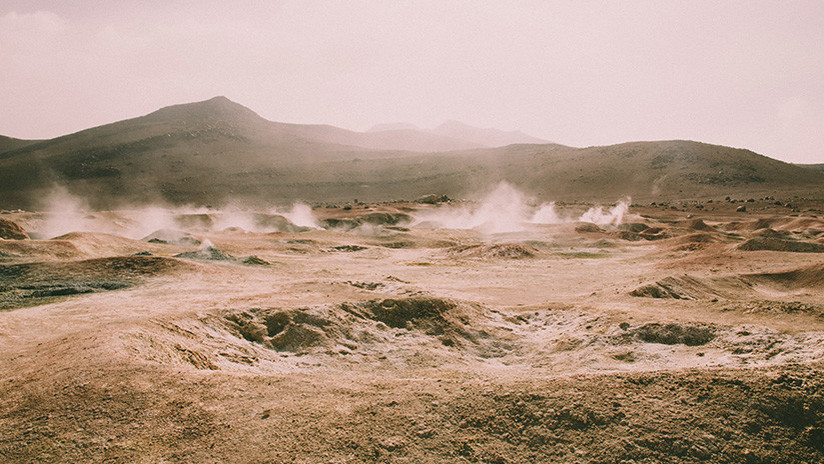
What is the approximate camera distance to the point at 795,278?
15062 mm

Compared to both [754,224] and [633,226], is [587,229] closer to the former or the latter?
[633,226]

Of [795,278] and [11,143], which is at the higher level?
[11,143]

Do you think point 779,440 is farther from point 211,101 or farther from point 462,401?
point 211,101

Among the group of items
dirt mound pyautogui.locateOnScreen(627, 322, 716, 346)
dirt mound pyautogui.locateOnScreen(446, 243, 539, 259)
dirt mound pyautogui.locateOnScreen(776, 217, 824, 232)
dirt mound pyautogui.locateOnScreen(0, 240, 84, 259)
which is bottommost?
dirt mound pyautogui.locateOnScreen(446, 243, 539, 259)

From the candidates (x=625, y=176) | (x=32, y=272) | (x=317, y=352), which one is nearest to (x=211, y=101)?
(x=625, y=176)

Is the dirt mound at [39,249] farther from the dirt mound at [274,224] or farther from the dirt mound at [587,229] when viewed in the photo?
the dirt mound at [587,229]

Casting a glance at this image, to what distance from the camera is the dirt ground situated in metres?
4.21

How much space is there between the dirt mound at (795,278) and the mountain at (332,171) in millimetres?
56216

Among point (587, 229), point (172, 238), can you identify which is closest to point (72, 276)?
point (172, 238)

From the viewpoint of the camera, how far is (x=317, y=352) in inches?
315

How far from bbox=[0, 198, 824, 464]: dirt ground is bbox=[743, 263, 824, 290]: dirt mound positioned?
0.25 feet

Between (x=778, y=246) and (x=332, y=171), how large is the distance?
82111 mm

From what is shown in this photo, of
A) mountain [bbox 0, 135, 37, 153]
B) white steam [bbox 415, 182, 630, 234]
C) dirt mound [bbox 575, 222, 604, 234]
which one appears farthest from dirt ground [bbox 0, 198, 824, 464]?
mountain [bbox 0, 135, 37, 153]

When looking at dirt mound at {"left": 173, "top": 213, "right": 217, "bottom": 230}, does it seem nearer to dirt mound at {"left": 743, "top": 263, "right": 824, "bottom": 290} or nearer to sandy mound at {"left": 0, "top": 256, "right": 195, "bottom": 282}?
sandy mound at {"left": 0, "top": 256, "right": 195, "bottom": 282}
